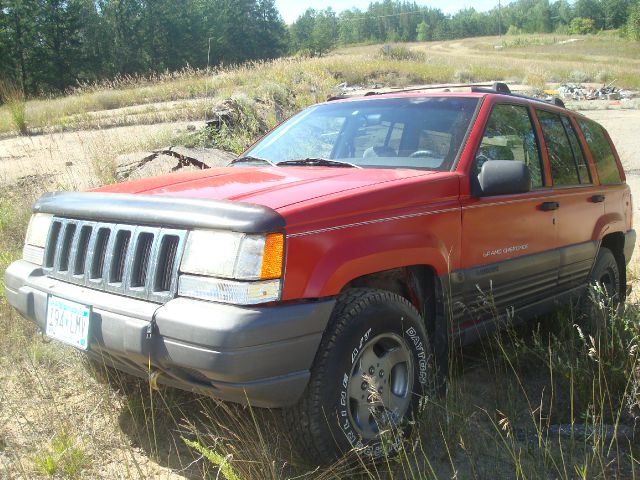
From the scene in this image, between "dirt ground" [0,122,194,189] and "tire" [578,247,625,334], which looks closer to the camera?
"tire" [578,247,625,334]

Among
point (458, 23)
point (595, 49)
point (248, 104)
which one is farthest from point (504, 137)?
point (458, 23)

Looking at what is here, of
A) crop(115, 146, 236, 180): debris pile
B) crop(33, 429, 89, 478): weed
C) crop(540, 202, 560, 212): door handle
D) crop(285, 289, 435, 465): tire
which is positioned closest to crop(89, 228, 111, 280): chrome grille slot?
crop(33, 429, 89, 478): weed

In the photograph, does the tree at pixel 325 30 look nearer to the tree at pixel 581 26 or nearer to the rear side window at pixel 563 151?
the tree at pixel 581 26

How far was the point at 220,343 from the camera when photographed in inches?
83.4

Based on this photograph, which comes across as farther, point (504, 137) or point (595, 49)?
point (595, 49)

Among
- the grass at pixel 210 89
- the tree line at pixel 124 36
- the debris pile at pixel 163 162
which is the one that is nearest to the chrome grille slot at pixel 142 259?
the debris pile at pixel 163 162

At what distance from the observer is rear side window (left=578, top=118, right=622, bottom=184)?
4.56 meters

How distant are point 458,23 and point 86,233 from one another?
142562 mm

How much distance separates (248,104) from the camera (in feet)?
32.8

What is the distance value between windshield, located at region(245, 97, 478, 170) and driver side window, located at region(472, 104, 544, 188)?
16 centimetres

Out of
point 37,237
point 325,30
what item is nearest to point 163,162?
point 37,237

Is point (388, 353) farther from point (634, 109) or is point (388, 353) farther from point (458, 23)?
point (458, 23)

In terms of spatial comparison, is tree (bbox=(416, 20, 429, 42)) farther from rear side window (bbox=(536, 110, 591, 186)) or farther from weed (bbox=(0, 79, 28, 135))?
rear side window (bbox=(536, 110, 591, 186))

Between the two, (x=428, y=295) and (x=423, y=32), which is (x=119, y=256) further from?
(x=423, y=32)
